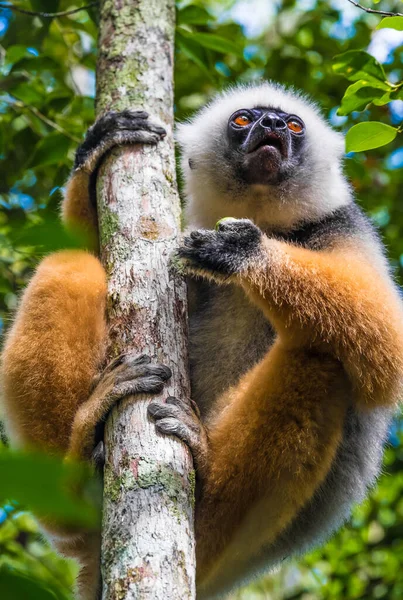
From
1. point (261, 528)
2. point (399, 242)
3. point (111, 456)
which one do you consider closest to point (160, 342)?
point (111, 456)

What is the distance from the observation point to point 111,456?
3.36 metres

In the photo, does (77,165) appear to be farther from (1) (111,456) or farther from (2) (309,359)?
(1) (111,456)

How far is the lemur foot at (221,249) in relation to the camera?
429 cm

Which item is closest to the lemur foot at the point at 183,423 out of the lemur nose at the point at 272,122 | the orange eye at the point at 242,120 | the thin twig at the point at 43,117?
the lemur nose at the point at 272,122

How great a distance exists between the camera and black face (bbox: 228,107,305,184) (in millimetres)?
5621

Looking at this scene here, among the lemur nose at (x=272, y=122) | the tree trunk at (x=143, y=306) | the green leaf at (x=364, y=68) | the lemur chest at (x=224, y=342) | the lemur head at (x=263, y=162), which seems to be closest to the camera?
the tree trunk at (x=143, y=306)

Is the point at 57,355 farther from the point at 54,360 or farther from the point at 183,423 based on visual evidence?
the point at 183,423

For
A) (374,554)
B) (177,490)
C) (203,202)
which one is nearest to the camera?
(177,490)

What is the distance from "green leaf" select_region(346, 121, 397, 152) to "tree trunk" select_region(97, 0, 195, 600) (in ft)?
4.03

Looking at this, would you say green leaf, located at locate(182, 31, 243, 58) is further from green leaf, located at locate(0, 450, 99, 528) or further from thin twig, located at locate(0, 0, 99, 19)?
green leaf, located at locate(0, 450, 99, 528)

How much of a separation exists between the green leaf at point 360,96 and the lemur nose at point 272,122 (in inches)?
72.0

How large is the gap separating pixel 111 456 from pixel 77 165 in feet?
9.38

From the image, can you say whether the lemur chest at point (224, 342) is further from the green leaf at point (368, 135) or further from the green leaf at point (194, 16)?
the green leaf at point (194, 16)

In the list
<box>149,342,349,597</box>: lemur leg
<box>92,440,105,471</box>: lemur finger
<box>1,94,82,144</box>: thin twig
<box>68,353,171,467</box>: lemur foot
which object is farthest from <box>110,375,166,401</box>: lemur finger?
<box>1,94,82,144</box>: thin twig
